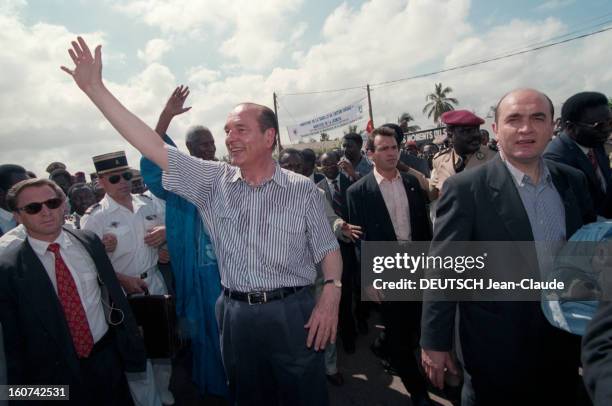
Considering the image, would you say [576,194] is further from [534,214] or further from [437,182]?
[437,182]

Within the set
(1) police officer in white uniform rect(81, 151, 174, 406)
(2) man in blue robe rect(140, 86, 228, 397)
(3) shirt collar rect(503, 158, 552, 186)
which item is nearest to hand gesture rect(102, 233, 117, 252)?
(1) police officer in white uniform rect(81, 151, 174, 406)

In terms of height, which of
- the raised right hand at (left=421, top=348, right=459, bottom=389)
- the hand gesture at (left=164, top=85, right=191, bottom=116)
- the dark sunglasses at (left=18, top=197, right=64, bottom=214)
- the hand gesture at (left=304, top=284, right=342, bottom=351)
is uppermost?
the hand gesture at (left=164, top=85, right=191, bottom=116)

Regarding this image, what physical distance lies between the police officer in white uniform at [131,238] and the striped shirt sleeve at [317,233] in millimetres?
1653

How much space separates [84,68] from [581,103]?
3.63 meters

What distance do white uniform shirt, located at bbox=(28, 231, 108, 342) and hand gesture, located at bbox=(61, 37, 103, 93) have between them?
1.22 metres

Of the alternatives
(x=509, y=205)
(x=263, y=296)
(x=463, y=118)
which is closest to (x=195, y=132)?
(x=263, y=296)

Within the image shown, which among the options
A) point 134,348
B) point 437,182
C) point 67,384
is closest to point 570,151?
point 437,182

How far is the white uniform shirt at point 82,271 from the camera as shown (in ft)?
7.50

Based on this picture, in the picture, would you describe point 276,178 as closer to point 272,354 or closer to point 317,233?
point 317,233

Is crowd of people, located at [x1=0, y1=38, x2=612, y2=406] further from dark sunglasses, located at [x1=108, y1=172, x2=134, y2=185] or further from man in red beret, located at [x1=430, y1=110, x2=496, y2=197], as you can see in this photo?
dark sunglasses, located at [x1=108, y1=172, x2=134, y2=185]

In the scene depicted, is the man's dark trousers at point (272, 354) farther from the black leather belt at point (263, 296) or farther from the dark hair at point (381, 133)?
the dark hair at point (381, 133)

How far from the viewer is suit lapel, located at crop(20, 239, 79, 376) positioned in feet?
6.91

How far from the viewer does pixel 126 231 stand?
10.2 feet

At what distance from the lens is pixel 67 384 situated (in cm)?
216
